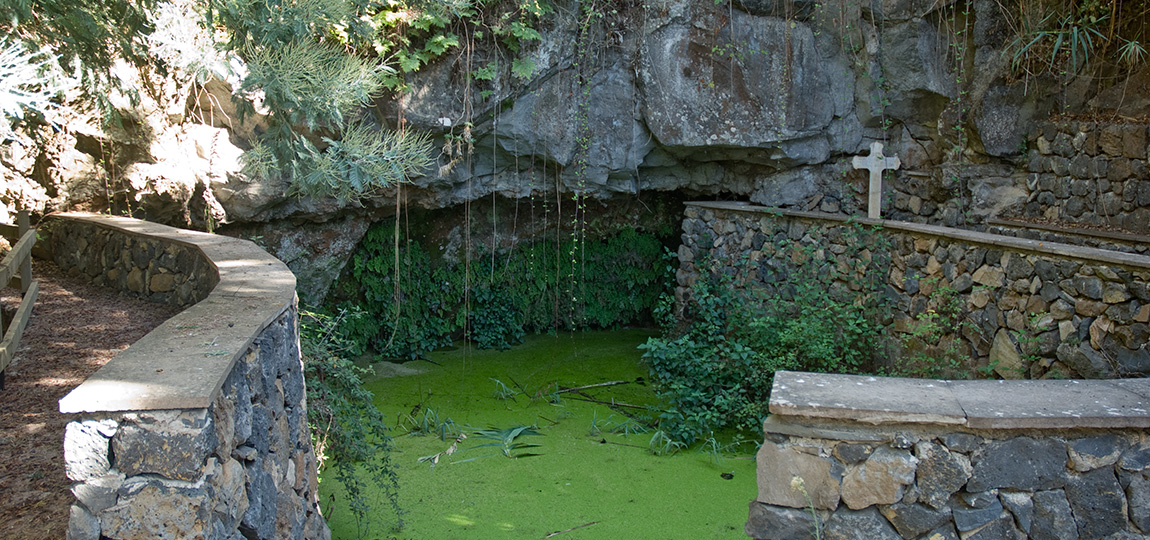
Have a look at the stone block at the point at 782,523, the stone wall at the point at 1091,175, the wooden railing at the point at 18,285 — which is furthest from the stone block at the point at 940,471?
the stone wall at the point at 1091,175

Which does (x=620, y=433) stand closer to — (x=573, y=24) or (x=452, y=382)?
(x=452, y=382)

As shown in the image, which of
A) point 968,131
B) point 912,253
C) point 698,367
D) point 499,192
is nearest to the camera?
point 912,253

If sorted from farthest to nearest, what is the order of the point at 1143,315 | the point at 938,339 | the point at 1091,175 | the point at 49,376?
the point at 1091,175, the point at 938,339, the point at 1143,315, the point at 49,376

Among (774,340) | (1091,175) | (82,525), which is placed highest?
(1091,175)

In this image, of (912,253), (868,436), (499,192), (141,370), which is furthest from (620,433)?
(141,370)

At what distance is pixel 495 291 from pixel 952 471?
6.65 meters

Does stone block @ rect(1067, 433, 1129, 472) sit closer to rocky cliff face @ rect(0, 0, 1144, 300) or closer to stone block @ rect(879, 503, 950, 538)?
stone block @ rect(879, 503, 950, 538)

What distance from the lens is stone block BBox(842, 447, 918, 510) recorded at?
2.23 meters

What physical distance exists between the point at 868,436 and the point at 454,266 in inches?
261

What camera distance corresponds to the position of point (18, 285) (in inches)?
186

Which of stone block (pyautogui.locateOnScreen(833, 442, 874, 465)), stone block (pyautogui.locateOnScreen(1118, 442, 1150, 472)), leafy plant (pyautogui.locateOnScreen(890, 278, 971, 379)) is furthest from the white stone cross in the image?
stone block (pyautogui.locateOnScreen(833, 442, 874, 465))

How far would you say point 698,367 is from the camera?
5.98m

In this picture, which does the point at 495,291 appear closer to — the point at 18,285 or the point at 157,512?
the point at 18,285

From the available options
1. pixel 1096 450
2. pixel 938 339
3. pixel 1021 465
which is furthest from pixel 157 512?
pixel 938 339
